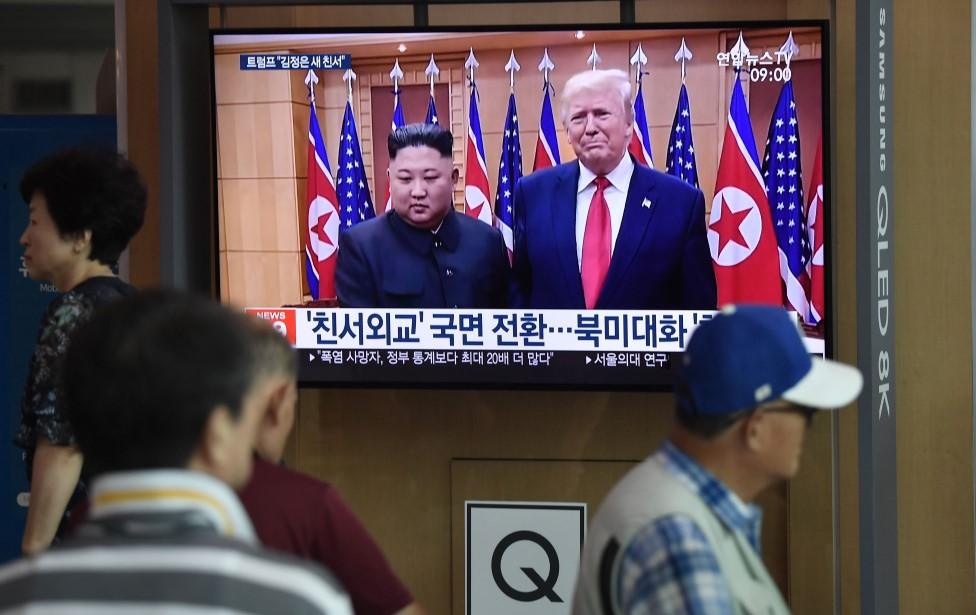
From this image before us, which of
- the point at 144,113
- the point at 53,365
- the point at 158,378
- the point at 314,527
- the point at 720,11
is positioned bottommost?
the point at 314,527

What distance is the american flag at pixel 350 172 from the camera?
3.91m

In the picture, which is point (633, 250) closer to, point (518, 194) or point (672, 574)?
point (518, 194)

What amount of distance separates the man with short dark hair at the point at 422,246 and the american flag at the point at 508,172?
0.12ft

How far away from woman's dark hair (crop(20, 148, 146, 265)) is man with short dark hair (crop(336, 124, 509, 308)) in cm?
130

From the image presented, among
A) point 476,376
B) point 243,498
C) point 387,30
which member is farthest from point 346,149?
point 243,498

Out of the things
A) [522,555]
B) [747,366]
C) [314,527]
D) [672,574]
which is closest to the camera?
[672,574]

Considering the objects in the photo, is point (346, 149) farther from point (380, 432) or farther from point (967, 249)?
point (967, 249)

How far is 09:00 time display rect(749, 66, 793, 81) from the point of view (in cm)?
378

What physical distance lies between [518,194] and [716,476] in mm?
2379

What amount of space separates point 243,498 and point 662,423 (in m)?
2.47

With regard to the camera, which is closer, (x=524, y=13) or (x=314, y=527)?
(x=314, y=527)

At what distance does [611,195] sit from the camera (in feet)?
12.6

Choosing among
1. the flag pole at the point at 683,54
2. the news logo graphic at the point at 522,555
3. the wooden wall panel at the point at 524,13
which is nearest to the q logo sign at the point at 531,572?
the news logo graphic at the point at 522,555

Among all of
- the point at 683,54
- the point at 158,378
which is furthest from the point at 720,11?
the point at 158,378
